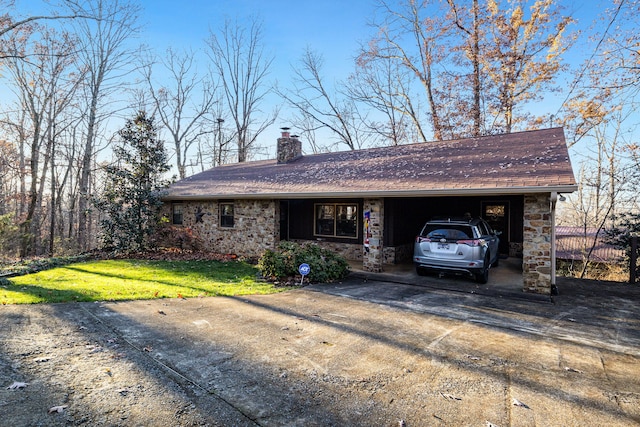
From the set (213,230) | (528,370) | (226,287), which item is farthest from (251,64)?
(528,370)

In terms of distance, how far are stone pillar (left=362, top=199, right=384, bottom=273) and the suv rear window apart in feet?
4.34

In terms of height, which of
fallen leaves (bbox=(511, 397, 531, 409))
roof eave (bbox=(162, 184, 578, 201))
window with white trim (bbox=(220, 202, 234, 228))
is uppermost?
roof eave (bbox=(162, 184, 578, 201))

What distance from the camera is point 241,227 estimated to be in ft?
41.2

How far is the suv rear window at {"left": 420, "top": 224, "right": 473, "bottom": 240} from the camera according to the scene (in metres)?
7.83

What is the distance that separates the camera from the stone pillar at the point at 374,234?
9.19 meters

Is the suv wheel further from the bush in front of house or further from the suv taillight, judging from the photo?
the bush in front of house

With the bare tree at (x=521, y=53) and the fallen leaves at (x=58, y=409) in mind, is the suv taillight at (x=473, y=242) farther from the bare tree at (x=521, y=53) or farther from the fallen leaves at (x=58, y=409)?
the bare tree at (x=521, y=53)

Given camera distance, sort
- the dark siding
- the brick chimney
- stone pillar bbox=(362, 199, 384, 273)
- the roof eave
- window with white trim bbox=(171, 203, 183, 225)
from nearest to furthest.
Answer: the roof eave
stone pillar bbox=(362, 199, 384, 273)
the dark siding
window with white trim bbox=(171, 203, 183, 225)
the brick chimney

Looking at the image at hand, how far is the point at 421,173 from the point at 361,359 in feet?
21.8

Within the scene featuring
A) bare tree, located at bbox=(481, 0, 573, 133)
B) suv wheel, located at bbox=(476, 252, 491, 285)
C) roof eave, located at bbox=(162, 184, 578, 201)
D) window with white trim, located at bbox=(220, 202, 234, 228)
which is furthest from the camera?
bare tree, located at bbox=(481, 0, 573, 133)

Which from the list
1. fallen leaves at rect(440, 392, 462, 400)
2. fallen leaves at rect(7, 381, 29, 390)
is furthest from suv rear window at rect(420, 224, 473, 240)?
fallen leaves at rect(7, 381, 29, 390)

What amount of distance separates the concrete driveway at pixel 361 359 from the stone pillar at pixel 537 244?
0.51 m

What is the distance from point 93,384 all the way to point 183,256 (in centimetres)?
978

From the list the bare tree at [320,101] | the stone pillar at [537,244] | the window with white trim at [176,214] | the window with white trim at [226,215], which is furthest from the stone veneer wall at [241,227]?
the bare tree at [320,101]
